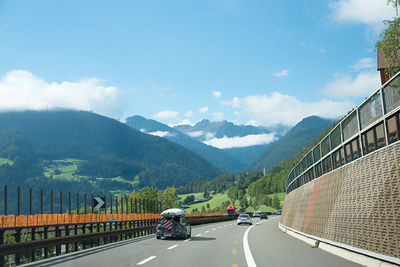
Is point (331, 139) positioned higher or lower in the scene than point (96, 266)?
higher

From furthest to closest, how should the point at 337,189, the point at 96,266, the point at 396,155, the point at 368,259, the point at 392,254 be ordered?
1. the point at 337,189
2. the point at 96,266
3. the point at 368,259
4. the point at 396,155
5. the point at 392,254

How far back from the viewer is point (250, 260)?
11836 millimetres

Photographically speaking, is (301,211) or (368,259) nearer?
(368,259)

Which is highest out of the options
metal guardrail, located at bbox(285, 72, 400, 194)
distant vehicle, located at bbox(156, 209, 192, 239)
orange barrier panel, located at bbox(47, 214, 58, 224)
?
metal guardrail, located at bbox(285, 72, 400, 194)

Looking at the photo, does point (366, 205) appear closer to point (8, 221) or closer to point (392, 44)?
point (392, 44)

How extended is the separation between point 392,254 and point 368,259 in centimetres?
138

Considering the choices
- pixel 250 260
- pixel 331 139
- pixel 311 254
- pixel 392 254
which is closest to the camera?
pixel 392 254

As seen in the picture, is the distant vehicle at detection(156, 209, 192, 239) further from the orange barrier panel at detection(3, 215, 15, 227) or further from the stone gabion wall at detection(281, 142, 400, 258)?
the orange barrier panel at detection(3, 215, 15, 227)

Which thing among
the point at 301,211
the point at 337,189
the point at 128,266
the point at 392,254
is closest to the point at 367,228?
the point at 392,254

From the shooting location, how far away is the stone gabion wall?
9289 millimetres

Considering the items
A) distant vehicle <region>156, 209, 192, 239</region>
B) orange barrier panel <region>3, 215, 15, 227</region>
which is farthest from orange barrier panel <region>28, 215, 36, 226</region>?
distant vehicle <region>156, 209, 192, 239</region>

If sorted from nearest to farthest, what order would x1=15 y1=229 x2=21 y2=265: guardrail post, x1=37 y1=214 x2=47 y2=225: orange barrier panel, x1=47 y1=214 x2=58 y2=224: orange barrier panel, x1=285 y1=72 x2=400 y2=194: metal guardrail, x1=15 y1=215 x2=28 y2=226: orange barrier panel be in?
x1=285 y1=72 x2=400 y2=194: metal guardrail, x1=15 y1=229 x2=21 y2=265: guardrail post, x1=15 y1=215 x2=28 y2=226: orange barrier panel, x1=37 y1=214 x2=47 y2=225: orange barrier panel, x1=47 y1=214 x2=58 y2=224: orange barrier panel

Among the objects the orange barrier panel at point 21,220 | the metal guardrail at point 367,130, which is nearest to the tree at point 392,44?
the metal guardrail at point 367,130

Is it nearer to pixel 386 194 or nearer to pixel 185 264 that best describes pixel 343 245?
pixel 386 194
